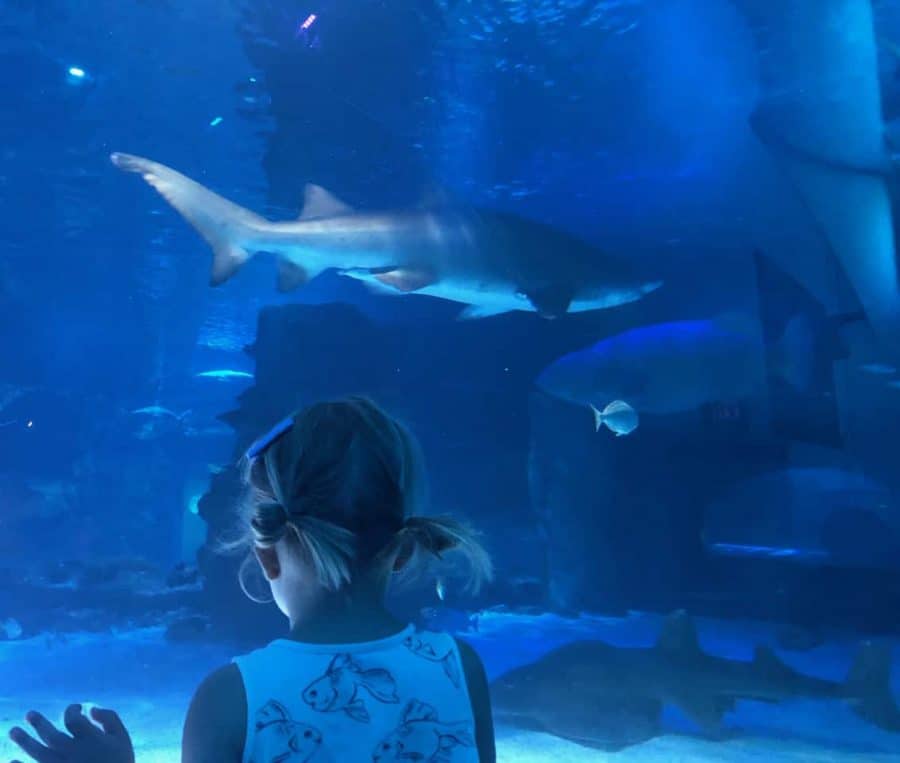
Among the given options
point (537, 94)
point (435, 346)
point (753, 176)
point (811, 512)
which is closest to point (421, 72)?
point (537, 94)

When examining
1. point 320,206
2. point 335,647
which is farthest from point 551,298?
point 335,647

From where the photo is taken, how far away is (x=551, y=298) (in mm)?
6574

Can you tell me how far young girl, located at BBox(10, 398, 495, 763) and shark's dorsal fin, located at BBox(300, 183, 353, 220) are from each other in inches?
194

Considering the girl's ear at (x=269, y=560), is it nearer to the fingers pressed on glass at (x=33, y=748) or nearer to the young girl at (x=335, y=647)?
the young girl at (x=335, y=647)

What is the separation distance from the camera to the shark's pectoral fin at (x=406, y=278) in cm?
626

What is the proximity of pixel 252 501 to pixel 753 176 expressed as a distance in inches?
349

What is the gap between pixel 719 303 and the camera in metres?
8.95

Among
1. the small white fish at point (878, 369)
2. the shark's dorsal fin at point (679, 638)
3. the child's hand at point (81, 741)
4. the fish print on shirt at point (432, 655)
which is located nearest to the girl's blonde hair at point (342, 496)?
the fish print on shirt at point (432, 655)

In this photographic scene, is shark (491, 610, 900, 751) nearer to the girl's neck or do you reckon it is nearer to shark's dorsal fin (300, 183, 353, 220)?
shark's dorsal fin (300, 183, 353, 220)

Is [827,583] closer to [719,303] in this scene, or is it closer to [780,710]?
[780,710]

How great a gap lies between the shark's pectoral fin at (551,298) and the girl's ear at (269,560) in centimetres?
541

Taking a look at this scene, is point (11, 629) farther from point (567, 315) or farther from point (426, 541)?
point (426, 541)

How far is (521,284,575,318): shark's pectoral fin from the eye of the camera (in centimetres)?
657

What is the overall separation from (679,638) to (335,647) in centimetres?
541
